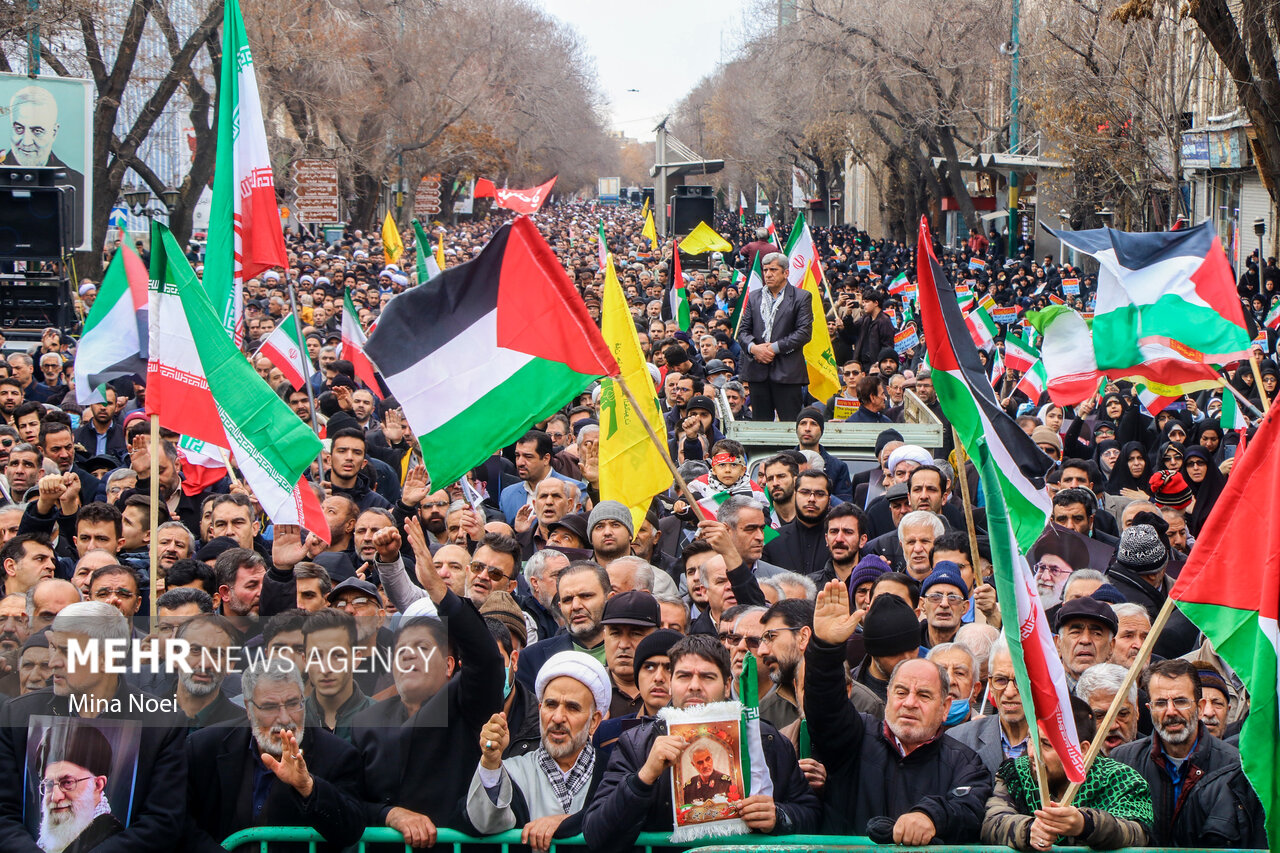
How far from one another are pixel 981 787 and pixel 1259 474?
123 centimetres

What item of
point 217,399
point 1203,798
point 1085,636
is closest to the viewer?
point 1203,798

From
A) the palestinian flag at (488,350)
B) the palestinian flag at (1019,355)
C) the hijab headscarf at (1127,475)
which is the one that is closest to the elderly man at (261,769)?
the palestinian flag at (488,350)

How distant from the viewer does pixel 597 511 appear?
741 cm

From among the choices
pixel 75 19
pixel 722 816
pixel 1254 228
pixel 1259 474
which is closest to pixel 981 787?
pixel 722 816

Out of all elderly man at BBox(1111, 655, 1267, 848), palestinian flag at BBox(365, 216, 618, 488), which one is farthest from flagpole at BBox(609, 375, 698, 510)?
elderly man at BBox(1111, 655, 1267, 848)

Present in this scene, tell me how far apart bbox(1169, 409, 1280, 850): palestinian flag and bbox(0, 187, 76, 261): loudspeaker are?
15.6 meters

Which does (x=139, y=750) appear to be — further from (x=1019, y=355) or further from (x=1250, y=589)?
(x=1019, y=355)

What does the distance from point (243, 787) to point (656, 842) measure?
4.25 feet

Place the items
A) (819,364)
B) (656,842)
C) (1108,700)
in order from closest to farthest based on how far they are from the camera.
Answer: (656,842) < (1108,700) < (819,364)

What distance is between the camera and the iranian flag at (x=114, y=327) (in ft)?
40.0

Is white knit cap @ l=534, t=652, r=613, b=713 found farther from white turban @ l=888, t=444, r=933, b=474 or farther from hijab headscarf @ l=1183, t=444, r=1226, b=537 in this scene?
hijab headscarf @ l=1183, t=444, r=1226, b=537

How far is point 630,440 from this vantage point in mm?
7629

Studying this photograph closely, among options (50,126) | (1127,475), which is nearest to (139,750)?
(1127,475)

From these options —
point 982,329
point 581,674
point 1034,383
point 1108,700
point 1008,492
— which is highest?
point 982,329
